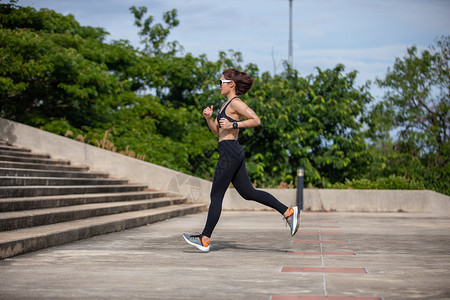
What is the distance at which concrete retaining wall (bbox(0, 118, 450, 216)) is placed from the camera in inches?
635

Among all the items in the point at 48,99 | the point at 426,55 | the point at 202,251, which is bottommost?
the point at 202,251

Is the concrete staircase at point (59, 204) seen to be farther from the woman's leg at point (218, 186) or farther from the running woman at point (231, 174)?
the woman's leg at point (218, 186)

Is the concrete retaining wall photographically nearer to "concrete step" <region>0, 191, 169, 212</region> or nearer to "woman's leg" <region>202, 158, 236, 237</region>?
"concrete step" <region>0, 191, 169, 212</region>

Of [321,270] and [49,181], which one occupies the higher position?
[49,181]

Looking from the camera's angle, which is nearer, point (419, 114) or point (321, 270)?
point (321, 270)

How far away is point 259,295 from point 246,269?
1.24 metres

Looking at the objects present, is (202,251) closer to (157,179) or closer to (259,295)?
(259,295)

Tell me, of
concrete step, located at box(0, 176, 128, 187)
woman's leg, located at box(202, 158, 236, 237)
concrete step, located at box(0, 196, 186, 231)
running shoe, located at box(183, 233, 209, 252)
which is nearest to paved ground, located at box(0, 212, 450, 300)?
running shoe, located at box(183, 233, 209, 252)

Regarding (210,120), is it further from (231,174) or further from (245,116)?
(231,174)

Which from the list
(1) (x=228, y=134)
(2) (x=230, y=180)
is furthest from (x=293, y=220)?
(1) (x=228, y=134)

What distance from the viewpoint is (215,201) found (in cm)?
664

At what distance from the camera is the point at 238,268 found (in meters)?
5.48

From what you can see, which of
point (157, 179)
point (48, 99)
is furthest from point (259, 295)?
point (48, 99)

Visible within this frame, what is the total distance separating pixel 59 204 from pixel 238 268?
208 inches
